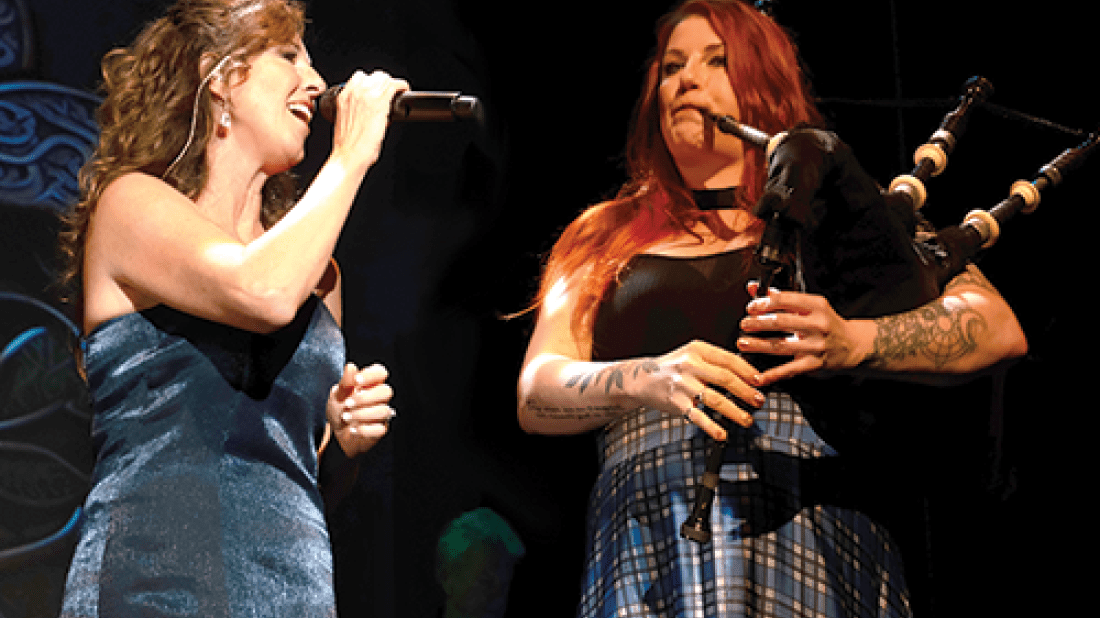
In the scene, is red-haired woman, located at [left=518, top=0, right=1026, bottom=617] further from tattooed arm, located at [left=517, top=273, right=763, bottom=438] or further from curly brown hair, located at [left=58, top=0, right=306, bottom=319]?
curly brown hair, located at [left=58, top=0, right=306, bottom=319]

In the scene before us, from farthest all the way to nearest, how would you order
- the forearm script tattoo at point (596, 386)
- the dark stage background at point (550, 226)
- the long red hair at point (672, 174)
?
the dark stage background at point (550, 226) → the long red hair at point (672, 174) → the forearm script tattoo at point (596, 386)

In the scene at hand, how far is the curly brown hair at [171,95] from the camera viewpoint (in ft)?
4.80

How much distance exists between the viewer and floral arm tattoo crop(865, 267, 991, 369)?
1411mm

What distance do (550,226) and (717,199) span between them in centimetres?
53

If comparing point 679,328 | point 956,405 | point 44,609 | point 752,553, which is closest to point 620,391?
point 679,328

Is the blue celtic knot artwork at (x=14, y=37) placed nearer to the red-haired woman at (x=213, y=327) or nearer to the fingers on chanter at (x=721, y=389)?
the red-haired woman at (x=213, y=327)

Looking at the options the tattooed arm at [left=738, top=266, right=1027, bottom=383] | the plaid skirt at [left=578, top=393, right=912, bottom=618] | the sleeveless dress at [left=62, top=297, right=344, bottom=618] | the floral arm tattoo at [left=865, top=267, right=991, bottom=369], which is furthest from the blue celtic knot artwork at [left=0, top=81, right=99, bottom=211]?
the floral arm tattoo at [left=865, top=267, right=991, bottom=369]

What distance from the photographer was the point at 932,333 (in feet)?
4.71

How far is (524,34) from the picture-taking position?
2.27 metres

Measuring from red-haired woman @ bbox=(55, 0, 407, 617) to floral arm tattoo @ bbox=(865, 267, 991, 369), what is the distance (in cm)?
67

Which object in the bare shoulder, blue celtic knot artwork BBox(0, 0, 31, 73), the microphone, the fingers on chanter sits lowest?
the fingers on chanter

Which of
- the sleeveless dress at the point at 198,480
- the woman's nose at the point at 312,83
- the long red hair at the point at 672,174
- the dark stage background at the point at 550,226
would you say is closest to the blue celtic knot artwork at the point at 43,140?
the dark stage background at the point at 550,226

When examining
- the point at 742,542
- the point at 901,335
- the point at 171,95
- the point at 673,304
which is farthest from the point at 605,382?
the point at 171,95

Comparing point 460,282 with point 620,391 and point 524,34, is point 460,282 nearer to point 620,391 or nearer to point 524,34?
point 524,34
